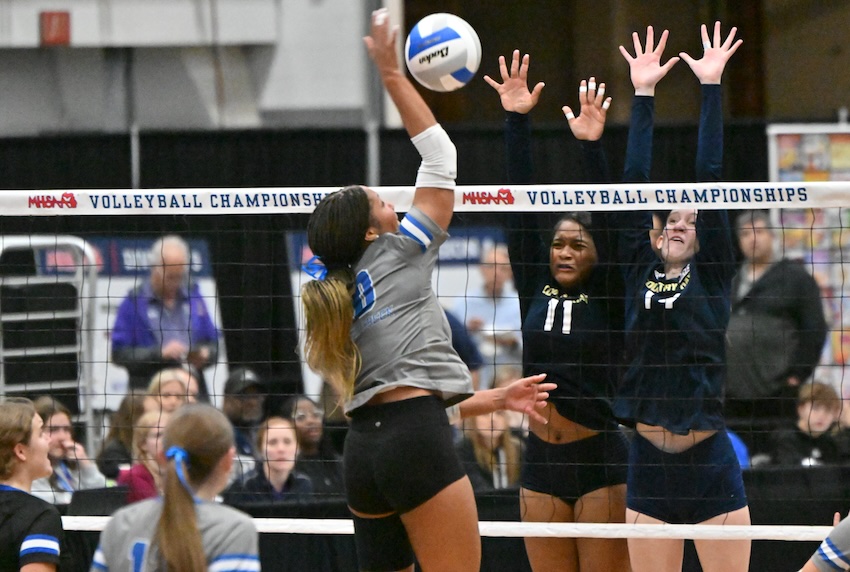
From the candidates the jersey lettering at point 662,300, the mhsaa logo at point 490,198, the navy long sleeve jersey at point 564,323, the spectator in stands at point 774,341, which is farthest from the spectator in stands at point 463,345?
the jersey lettering at point 662,300

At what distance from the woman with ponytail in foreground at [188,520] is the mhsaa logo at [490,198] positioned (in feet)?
6.86

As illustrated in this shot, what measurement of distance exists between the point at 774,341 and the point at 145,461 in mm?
4102

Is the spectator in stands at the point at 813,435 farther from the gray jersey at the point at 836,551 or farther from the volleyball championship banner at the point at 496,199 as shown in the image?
the gray jersey at the point at 836,551

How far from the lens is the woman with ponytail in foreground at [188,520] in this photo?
324cm

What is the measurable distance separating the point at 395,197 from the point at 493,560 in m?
1.96

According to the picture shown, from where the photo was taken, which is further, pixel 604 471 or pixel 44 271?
pixel 44 271

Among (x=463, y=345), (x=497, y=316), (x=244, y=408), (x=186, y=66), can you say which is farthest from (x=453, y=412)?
(x=186, y=66)

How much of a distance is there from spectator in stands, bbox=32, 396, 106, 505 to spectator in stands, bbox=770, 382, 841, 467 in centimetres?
370

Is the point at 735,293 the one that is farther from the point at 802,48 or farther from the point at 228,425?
the point at 228,425

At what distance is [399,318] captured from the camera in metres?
4.00

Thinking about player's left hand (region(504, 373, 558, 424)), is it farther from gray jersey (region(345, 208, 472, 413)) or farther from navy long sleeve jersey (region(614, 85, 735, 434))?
navy long sleeve jersey (region(614, 85, 735, 434))

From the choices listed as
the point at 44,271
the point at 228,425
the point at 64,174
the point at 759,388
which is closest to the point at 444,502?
the point at 228,425

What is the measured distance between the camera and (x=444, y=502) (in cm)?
387

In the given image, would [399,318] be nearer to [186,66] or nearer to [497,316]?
[497,316]
